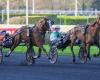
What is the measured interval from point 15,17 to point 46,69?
95.3 ft

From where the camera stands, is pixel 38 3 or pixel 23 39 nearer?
pixel 23 39

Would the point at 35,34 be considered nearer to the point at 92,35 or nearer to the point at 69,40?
the point at 69,40

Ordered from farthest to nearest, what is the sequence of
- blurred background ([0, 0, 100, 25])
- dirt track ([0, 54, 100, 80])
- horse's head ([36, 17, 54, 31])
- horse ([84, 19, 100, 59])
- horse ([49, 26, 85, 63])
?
blurred background ([0, 0, 100, 25]) < horse ([84, 19, 100, 59]) < horse ([49, 26, 85, 63]) < horse's head ([36, 17, 54, 31]) < dirt track ([0, 54, 100, 80])

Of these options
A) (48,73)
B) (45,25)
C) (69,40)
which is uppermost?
(45,25)

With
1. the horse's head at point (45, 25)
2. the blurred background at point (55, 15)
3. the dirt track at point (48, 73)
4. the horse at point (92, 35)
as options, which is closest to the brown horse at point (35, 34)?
the horse's head at point (45, 25)

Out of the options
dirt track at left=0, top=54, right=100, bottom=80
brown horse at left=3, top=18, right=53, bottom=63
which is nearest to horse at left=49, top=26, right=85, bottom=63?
brown horse at left=3, top=18, right=53, bottom=63

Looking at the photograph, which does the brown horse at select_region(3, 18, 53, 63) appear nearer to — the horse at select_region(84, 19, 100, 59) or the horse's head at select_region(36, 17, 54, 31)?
the horse's head at select_region(36, 17, 54, 31)

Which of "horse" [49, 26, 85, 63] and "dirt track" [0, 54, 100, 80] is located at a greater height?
"horse" [49, 26, 85, 63]

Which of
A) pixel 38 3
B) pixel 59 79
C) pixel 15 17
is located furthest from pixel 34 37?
pixel 38 3

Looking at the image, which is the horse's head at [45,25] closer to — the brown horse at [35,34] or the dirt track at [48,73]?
the brown horse at [35,34]

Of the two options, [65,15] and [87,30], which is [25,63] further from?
[65,15]

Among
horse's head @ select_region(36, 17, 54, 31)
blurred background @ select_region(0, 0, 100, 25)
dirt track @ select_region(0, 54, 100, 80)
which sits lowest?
dirt track @ select_region(0, 54, 100, 80)

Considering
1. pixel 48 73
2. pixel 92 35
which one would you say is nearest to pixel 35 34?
pixel 92 35

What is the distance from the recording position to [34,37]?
2172 cm
